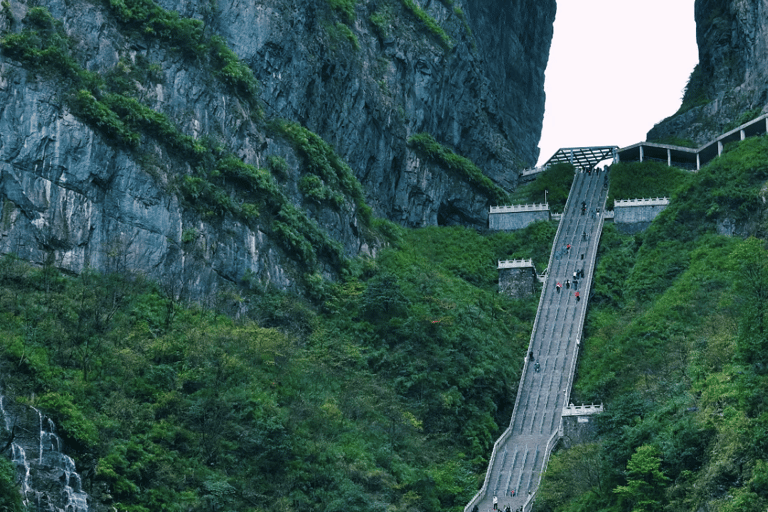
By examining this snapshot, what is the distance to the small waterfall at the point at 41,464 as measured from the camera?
5184 cm

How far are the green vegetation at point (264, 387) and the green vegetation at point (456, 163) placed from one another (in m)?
22.4

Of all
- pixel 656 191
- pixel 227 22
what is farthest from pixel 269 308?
pixel 656 191

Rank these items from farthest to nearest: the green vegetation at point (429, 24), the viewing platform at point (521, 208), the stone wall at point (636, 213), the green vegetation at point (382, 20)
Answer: the green vegetation at point (429, 24)
the green vegetation at point (382, 20)
the viewing platform at point (521, 208)
the stone wall at point (636, 213)

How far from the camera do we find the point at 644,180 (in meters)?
101

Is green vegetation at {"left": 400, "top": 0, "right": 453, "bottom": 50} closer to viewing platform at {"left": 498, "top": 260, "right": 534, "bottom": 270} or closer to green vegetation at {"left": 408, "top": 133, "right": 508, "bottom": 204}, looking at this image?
green vegetation at {"left": 408, "top": 133, "right": 508, "bottom": 204}

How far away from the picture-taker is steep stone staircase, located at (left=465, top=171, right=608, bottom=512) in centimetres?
6519

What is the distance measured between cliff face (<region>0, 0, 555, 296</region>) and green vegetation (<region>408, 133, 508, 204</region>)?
0.44m

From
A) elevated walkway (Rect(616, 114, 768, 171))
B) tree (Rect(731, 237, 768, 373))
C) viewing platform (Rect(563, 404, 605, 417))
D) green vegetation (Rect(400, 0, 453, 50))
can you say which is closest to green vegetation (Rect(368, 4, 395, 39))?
green vegetation (Rect(400, 0, 453, 50))

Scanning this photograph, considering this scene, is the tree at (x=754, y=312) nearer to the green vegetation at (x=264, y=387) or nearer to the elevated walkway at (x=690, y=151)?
the green vegetation at (x=264, y=387)

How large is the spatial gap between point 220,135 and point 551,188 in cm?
3523

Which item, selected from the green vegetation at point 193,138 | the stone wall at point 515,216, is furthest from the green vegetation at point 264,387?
the stone wall at point 515,216

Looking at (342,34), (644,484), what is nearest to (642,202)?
(342,34)

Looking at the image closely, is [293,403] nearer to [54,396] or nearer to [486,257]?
[54,396]

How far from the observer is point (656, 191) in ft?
325
